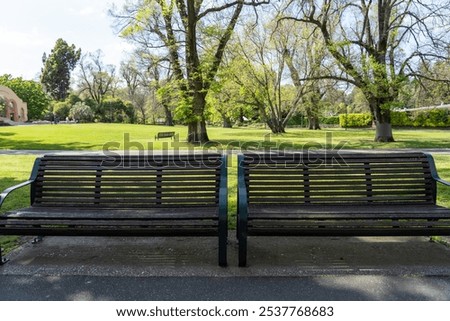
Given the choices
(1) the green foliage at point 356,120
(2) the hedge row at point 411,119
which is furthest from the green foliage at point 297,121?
(1) the green foliage at point 356,120

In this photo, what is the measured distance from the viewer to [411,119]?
46.7 metres

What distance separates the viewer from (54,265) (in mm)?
3535

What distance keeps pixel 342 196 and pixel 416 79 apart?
61.4ft

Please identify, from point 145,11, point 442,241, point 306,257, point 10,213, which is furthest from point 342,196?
point 145,11

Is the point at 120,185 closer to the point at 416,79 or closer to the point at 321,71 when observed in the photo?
the point at 416,79

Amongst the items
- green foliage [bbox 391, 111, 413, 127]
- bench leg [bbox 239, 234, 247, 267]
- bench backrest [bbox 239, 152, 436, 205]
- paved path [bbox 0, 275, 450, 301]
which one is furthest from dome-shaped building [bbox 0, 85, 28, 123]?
bench leg [bbox 239, 234, 247, 267]

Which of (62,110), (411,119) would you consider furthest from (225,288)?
(62,110)

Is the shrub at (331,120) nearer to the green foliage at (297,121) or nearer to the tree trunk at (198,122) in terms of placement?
the green foliage at (297,121)

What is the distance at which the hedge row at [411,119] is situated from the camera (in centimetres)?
4381

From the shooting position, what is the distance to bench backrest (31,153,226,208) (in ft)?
13.4

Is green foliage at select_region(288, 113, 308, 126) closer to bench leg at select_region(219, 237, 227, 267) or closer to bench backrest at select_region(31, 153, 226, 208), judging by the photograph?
bench backrest at select_region(31, 153, 226, 208)

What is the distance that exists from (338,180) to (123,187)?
8.85 feet

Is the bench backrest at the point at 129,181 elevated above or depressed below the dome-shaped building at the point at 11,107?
below

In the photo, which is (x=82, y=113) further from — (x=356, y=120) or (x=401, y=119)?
(x=401, y=119)
